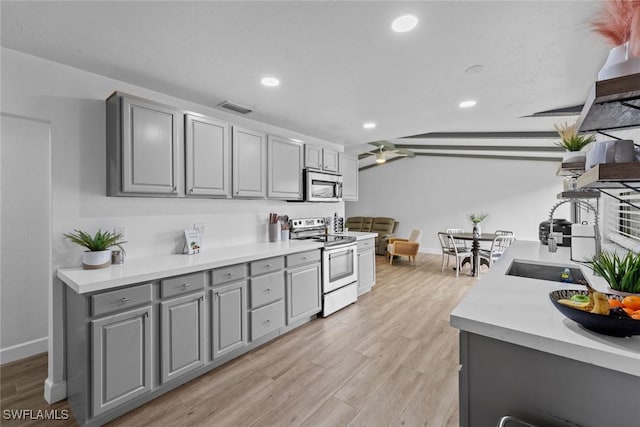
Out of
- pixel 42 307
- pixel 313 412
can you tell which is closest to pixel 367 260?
pixel 313 412

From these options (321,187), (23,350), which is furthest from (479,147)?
(23,350)

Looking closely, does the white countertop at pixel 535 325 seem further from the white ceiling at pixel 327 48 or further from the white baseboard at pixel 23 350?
the white baseboard at pixel 23 350

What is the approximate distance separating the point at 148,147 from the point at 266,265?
1.44m

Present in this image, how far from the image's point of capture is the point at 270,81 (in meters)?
2.49

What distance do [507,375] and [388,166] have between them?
28.5 feet

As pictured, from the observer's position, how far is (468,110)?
10.6 feet

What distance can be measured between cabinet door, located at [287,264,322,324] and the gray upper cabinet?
4.89 ft

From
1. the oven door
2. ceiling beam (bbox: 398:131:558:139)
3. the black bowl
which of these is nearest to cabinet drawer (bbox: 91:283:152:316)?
the oven door

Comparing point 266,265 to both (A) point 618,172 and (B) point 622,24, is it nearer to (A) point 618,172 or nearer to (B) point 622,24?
(A) point 618,172

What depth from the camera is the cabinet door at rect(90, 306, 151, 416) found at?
174 centimetres

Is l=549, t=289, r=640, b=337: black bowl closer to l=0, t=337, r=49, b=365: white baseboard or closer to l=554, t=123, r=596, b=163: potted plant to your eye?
l=554, t=123, r=596, b=163: potted plant

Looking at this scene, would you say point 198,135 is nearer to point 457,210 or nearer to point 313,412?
point 313,412


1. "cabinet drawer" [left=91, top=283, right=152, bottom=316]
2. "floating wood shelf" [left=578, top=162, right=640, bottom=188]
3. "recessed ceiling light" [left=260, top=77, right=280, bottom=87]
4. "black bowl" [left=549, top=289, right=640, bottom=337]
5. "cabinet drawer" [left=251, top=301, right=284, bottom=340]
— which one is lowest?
"cabinet drawer" [left=251, top=301, right=284, bottom=340]

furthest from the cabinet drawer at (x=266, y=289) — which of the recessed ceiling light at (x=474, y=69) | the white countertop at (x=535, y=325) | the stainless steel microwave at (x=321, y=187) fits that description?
the recessed ceiling light at (x=474, y=69)
